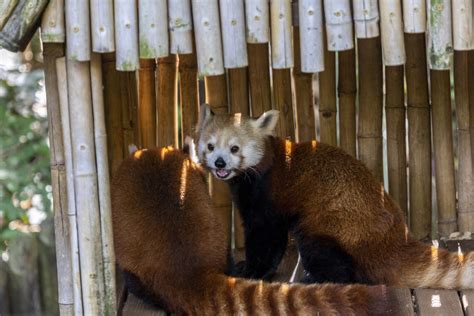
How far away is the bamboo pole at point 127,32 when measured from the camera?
3.74 metres

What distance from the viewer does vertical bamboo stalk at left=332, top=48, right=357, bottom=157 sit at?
4980 millimetres

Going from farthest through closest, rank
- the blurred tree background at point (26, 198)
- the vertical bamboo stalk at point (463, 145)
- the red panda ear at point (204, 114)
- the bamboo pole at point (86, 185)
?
the blurred tree background at point (26, 198) → the vertical bamboo stalk at point (463, 145) → the red panda ear at point (204, 114) → the bamboo pole at point (86, 185)

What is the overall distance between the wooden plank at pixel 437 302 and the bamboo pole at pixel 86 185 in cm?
137

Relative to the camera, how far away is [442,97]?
4.91 meters

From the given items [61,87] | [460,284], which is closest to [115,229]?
[61,87]

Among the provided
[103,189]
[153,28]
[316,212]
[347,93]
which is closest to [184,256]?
[103,189]

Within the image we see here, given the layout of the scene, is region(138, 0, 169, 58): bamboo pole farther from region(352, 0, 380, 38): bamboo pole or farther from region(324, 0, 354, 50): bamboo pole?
region(352, 0, 380, 38): bamboo pole

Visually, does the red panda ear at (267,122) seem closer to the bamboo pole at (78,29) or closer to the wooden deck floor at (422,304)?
the wooden deck floor at (422,304)

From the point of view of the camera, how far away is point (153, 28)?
3729 millimetres

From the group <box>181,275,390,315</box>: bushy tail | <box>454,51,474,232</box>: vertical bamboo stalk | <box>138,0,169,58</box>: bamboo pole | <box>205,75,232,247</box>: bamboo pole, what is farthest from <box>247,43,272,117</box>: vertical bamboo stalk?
<box>181,275,390,315</box>: bushy tail

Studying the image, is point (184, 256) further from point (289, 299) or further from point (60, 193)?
point (60, 193)

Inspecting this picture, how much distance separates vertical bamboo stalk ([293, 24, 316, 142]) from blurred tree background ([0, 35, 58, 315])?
82.0 inches

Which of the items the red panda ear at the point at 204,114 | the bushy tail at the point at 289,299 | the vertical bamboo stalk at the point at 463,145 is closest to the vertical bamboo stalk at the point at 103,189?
the bushy tail at the point at 289,299

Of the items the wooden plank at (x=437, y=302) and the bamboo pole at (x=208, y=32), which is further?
the wooden plank at (x=437, y=302)
